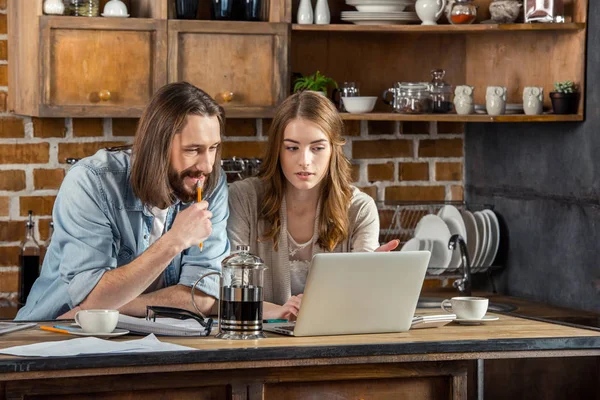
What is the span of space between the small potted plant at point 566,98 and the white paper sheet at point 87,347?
5.96 feet

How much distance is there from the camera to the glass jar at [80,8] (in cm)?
348

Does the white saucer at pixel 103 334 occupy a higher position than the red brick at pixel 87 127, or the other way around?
the red brick at pixel 87 127

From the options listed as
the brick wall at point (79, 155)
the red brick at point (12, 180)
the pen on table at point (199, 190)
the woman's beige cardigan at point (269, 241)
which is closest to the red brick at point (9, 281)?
the brick wall at point (79, 155)

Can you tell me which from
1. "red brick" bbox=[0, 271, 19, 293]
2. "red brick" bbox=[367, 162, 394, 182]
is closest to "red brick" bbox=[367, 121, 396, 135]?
"red brick" bbox=[367, 162, 394, 182]

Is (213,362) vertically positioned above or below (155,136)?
below

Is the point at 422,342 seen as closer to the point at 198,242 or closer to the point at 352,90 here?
the point at 198,242

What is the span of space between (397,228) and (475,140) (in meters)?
0.48

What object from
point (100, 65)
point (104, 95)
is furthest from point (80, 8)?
point (104, 95)

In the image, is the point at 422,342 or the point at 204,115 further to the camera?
the point at 204,115

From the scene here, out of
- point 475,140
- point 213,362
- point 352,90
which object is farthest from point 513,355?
point 475,140

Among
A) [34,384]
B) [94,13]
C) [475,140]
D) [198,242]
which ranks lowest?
[34,384]

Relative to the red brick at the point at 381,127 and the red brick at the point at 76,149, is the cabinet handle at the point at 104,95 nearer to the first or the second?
the red brick at the point at 76,149

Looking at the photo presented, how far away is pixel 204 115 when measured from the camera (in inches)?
112

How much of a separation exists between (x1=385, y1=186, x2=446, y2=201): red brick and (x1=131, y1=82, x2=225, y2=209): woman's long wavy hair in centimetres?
141
